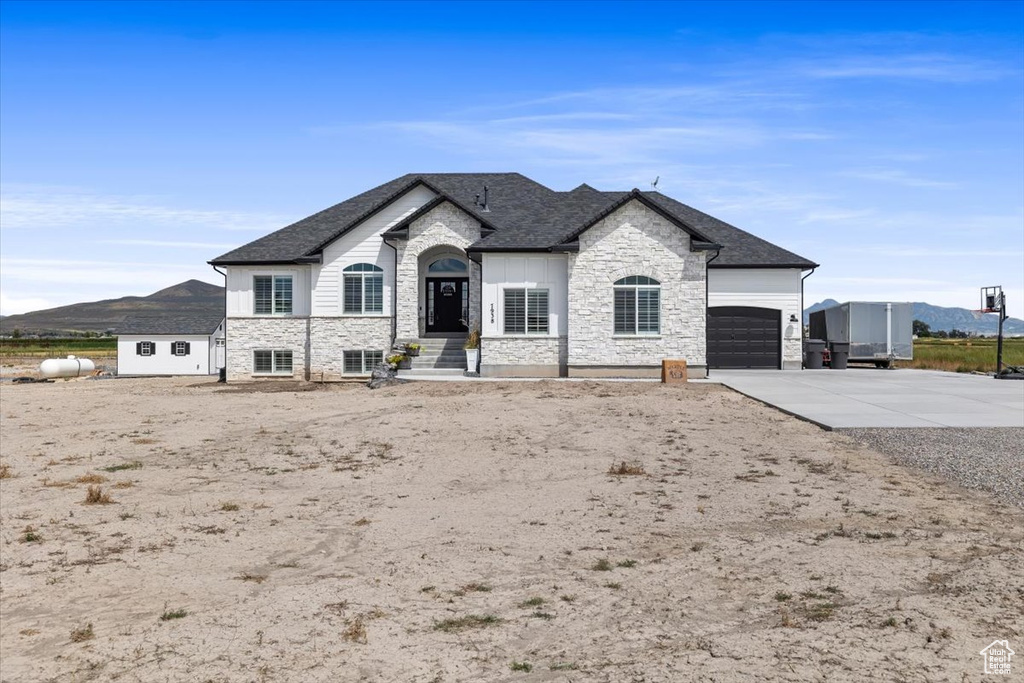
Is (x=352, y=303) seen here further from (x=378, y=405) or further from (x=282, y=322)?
(x=378, y=405)

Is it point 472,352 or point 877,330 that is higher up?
point 877,330

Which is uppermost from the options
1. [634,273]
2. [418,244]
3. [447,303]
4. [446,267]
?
[418,244]

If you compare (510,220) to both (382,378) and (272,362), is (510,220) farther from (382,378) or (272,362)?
(272,362)

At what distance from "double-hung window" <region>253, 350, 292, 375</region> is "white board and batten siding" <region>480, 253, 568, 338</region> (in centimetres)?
858

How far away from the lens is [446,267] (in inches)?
1168

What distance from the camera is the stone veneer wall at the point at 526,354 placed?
26.4 m

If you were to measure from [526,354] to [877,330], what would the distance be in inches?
666

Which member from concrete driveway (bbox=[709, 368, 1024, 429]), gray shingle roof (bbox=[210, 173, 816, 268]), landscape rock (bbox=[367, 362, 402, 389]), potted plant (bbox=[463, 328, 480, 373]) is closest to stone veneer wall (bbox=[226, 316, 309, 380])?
gray shingle roof (bbox=[210, 173, 816, 268])

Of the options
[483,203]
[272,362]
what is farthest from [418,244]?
[272,362]

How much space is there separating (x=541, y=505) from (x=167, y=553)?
3.79 meters

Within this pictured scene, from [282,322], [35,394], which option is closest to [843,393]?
[282,322]

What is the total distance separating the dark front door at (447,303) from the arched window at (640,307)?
6528mm

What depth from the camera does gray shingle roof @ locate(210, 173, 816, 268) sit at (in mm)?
27547

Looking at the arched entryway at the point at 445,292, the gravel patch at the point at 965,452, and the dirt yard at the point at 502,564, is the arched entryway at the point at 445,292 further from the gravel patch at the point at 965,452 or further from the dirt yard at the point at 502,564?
the gravel patch at the point at 965,452
